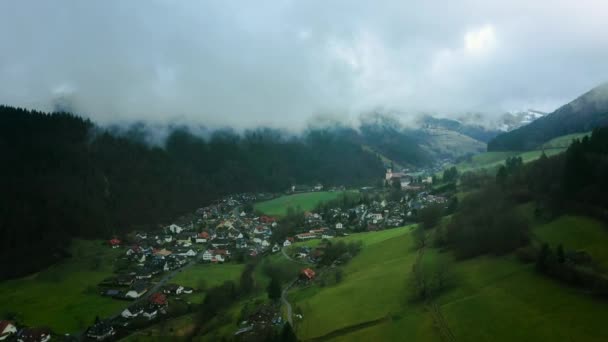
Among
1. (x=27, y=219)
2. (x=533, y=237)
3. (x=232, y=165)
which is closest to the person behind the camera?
(x=533, y=237)

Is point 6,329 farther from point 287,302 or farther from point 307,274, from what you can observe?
point 307,274

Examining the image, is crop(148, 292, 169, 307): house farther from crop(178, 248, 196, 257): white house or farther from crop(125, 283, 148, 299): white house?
crop(178, 248, 196, 257): white house

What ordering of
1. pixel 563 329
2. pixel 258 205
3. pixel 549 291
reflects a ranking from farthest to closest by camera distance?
pixel 258 205 → pixel 549 291 → pixel 563 329

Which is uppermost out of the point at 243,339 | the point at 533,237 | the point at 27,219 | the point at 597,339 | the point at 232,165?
the point at 232,165

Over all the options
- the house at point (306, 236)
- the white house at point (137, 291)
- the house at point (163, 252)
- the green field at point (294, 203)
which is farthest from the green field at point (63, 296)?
the green field at point (294, 203)

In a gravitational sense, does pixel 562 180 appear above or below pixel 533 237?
above

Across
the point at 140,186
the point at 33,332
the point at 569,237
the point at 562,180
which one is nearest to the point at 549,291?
the point at 569,237

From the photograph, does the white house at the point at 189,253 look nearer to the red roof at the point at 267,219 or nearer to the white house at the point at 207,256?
the white house at the point at 207,256

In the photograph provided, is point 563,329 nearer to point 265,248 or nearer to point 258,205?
point 265,248
